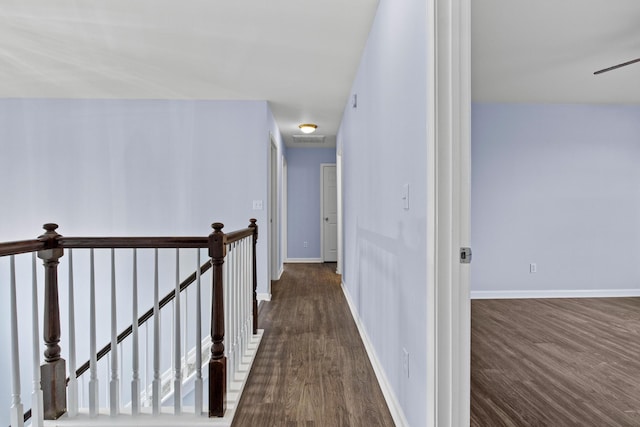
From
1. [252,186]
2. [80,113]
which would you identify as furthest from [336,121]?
[80,113]

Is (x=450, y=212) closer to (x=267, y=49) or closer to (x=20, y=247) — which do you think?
(x=20, y=247)

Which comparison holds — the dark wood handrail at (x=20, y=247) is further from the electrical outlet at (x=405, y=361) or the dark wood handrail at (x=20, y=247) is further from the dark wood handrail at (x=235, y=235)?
the electrical outlet at (x=405, y=361)

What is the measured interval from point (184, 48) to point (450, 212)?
110 inches

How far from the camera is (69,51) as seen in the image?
303cm

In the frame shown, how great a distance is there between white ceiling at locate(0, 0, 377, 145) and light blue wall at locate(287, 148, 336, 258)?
272cm

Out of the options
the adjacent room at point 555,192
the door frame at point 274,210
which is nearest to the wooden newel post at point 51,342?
the adjacent room at point 555,192

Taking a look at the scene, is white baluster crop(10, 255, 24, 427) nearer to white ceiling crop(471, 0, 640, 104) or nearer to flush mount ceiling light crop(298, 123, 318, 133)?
white ceiling crop(471, 0, 640, 104)

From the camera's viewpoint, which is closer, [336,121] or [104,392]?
[104,392]

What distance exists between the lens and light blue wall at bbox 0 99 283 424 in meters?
4.23

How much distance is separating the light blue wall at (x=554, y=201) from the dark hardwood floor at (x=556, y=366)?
1.80 feet

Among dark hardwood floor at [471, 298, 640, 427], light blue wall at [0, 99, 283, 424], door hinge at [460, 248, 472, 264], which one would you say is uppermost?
light blue wall at [0, 99, 283, 424]

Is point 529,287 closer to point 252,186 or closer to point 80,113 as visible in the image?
point 252,186

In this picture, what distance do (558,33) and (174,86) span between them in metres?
3.70

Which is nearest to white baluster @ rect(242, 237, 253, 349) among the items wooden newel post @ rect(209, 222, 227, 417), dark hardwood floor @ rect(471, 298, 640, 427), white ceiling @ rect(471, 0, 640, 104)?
wooden newel post @ rect(209, 222, 227, 417)
